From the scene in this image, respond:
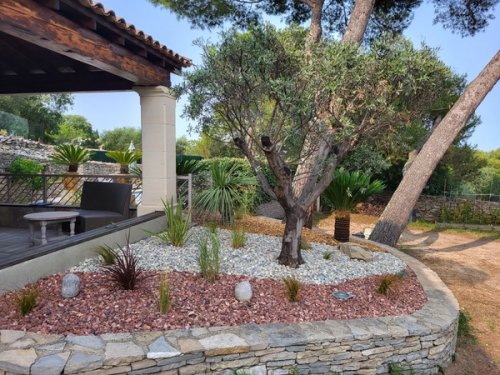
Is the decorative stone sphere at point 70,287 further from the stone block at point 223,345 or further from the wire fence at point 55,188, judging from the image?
the wire fence at point 55,188

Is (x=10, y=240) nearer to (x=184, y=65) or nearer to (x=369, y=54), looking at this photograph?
(x=184, y=65)

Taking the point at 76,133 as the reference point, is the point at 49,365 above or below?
below

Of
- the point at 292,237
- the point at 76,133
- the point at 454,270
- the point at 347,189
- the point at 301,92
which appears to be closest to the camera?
the point at 301,92

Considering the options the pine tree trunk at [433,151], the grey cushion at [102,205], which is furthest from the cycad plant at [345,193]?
the grey cushion at [102,205]

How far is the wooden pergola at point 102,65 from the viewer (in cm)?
371

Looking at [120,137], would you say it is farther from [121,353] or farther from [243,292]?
[121,353]

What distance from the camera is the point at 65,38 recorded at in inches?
146

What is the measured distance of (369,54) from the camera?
12.3ft

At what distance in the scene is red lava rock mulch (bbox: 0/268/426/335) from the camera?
2861 mm

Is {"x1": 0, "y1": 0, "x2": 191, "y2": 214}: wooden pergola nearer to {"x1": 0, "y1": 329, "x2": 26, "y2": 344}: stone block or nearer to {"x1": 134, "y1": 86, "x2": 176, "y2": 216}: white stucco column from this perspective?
{"x1": 134, "y1": 86, "x2": 176, "y2": 216}: white stucco column

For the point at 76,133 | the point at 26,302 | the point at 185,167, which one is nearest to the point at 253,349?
Result: the point at 26,302

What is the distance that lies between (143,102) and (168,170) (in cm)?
114

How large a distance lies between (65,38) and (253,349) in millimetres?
3464

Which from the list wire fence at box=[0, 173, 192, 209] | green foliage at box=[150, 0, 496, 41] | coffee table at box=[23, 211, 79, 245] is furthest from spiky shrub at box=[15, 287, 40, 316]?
green foliage at box=[150, 0, 496, 41]
